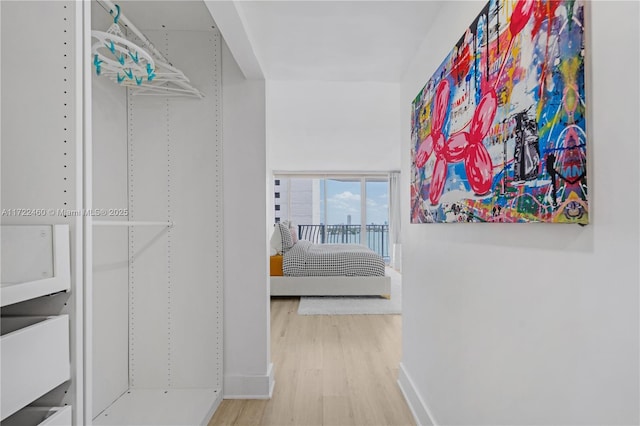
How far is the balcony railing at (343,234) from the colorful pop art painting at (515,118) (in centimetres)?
717

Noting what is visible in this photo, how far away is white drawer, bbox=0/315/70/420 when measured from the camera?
2.23 ft

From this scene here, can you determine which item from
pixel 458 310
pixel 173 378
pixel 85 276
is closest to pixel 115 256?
pixel 173 378

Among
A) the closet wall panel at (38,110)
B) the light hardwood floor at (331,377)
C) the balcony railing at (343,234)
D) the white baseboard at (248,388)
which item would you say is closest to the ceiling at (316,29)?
the closet wall panel at (38,110)

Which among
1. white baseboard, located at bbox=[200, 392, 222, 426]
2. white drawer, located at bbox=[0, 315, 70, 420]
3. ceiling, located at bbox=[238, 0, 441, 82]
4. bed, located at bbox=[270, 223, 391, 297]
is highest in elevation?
ceiling, located at bbox=[238, 0, 441, 82]

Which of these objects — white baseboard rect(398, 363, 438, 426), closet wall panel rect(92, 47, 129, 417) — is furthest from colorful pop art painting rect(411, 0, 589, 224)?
closet wall panel rect(92, 47, 129, 417)

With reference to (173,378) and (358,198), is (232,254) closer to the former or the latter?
(173,378)

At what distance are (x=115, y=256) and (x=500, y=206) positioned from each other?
2.13 meters

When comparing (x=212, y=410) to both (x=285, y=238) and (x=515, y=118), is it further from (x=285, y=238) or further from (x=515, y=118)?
(x=285, y=238)

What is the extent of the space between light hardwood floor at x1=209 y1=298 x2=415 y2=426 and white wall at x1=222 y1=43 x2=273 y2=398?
0.23 metres

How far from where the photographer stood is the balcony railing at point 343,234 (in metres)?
8.79

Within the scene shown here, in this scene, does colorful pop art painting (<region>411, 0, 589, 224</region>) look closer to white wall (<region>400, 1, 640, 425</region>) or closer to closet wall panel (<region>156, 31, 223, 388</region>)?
white wall (<region>400, 1, 640, 425</region>)

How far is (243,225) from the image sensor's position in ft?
7.82

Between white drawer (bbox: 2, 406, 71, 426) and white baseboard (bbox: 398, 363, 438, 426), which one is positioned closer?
white drawer (bbox: 2, 406, 71, 426)

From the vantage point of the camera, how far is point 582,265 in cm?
81
